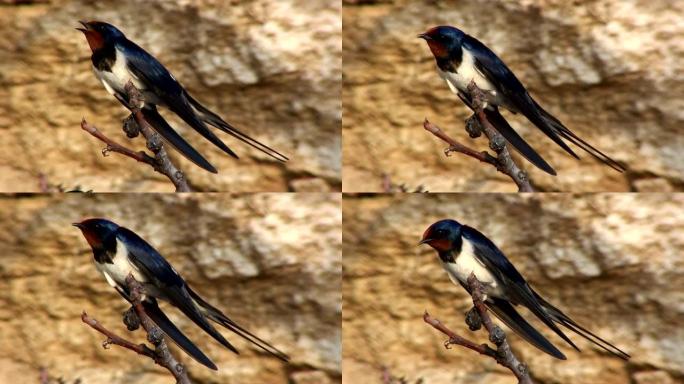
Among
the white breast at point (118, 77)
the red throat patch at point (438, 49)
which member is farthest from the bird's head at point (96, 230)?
the red throat patch at point (438, 49)

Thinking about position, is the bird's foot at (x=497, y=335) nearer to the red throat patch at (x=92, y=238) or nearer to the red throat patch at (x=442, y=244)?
the red throat patch at (x=442, y=244)

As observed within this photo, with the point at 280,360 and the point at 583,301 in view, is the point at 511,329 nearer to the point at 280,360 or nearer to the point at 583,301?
the point at 583,301

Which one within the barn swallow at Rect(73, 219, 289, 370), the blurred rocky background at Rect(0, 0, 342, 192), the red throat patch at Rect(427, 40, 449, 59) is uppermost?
the red throat patch at Rect(427, 40, 449, 59)

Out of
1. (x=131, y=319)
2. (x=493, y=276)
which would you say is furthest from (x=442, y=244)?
(x=131, y=319)

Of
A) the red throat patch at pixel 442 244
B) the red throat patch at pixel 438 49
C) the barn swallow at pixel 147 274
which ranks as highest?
the red throat patch at pixel 438 49

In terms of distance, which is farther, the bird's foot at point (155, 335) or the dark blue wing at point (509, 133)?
the dark blue wing at point (509, 133)

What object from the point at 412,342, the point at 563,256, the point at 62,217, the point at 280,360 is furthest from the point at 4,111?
the point at 563,256

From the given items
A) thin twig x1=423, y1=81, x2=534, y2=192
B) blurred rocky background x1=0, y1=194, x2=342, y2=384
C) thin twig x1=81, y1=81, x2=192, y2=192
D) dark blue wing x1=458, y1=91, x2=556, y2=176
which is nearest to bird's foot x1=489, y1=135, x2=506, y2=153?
thin twig x1=423, y1=81, x2=534, y2=192

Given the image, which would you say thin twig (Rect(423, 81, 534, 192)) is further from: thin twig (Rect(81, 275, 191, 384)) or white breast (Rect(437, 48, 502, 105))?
thin twig (Rect(81, 275, 191, 384))
